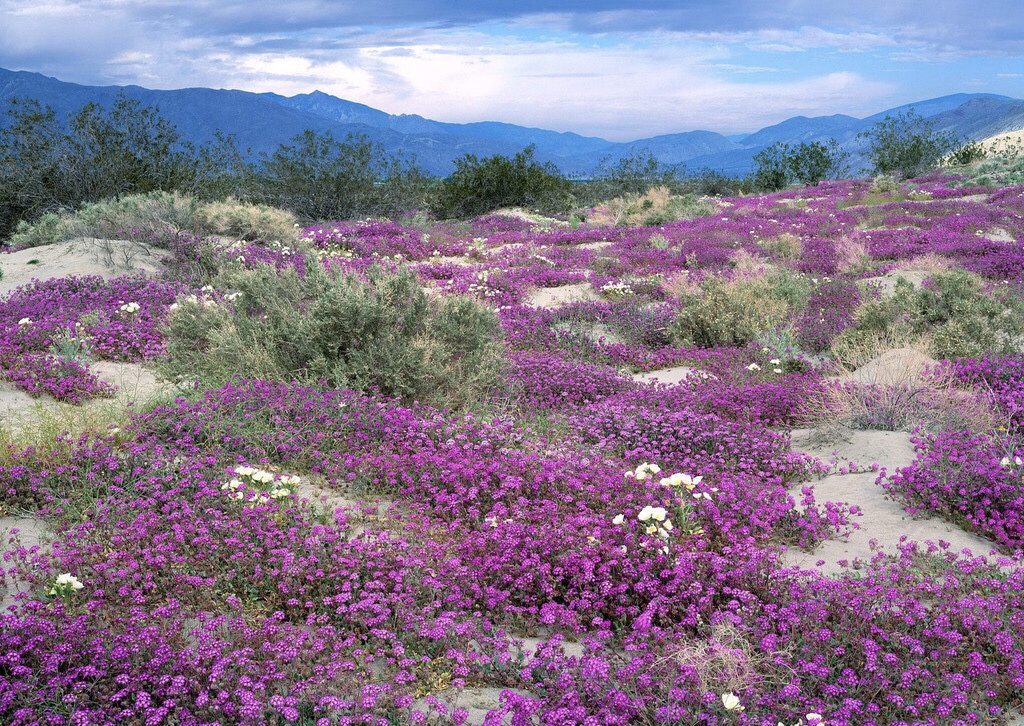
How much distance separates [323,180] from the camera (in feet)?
98.0

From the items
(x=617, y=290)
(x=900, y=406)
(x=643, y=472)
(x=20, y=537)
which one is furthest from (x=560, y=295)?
(x=20, y=537)

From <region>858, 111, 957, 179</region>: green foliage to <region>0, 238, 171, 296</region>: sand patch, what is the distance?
44059 millimetres

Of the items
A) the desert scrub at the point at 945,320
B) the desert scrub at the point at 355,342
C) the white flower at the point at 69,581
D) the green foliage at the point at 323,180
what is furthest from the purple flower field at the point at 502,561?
the green foliage at the point at 323,180

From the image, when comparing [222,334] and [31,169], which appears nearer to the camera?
[222,334]

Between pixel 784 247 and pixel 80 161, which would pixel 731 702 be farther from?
pixel 80 161

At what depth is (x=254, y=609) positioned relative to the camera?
4020mm

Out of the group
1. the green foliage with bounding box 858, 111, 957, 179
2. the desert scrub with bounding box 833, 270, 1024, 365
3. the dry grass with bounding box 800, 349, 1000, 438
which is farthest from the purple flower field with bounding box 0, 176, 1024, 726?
A: the green foliage with bounding box 858, 111, 957, 179

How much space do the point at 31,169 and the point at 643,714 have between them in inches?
1116

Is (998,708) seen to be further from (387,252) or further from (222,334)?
Answer: (387,252)

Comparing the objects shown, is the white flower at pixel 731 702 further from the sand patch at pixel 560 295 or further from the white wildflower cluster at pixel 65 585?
the sand patch at pixel 560 295

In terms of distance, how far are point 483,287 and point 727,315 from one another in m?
4.98

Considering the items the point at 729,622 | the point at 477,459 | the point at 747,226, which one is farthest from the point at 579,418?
the point at 747,226

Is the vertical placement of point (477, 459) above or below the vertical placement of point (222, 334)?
below

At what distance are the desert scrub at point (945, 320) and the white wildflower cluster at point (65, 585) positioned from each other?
A: 321 inches
